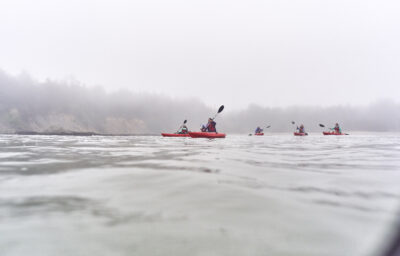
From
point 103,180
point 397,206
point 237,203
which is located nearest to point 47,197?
point 103,180

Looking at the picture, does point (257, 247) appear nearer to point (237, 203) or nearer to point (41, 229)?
point (237, 203)

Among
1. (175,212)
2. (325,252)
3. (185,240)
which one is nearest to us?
(325,252)

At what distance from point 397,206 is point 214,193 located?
2312mm

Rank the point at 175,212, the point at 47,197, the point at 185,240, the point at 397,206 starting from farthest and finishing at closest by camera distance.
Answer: the point at 47,197 → the point at 397,206 → the point at 175,212 → the point at 185,240

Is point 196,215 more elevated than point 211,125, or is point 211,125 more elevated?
point 211,125

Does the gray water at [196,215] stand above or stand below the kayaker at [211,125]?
below

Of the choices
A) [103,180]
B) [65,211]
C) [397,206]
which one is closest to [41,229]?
[65,211]

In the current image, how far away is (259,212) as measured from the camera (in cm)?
241

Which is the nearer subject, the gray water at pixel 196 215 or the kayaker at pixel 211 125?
the gray water at pixel 196 215

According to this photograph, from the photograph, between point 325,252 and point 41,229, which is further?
point 41,229

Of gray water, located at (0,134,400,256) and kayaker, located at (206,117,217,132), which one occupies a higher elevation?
kayaker, located at (206,117,217,132)

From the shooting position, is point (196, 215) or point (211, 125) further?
point (211, 125)

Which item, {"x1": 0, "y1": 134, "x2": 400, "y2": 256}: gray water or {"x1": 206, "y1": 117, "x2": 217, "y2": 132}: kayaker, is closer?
{"x1": 0, "y1": 134, "x2": 400, "y2": 256}: gray water

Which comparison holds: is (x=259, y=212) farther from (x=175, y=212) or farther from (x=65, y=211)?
(x=65, y=211)
